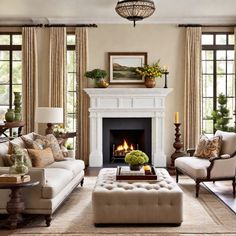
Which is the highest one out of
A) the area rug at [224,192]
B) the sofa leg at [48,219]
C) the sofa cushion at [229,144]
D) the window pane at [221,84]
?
the window pane at [221,84]

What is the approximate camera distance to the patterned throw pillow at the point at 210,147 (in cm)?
753

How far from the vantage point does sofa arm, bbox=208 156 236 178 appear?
6957mm

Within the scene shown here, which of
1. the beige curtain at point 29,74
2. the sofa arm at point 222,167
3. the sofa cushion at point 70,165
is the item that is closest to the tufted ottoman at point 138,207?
the sofa cushion at point 70,165

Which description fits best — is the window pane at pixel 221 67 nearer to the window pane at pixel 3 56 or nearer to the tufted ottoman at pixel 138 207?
the window pane at pixel 3 56

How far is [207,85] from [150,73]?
1.50 metres

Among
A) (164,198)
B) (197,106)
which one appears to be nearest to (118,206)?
(164,198)

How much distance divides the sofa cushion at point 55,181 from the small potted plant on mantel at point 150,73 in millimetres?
4275

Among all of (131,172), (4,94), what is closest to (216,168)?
(131,172)

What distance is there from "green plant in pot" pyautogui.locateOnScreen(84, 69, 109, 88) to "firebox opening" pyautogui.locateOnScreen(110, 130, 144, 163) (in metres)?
1.17

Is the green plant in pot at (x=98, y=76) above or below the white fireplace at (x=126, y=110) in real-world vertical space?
above

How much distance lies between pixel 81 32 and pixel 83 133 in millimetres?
2317

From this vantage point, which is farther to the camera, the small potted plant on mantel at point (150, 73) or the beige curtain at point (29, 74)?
the beige curtain at point (29, 74)

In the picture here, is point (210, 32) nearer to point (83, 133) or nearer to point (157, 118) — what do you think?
point (157, 118)

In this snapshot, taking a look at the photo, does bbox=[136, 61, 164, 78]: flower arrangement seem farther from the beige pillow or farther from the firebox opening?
the beige pillow
